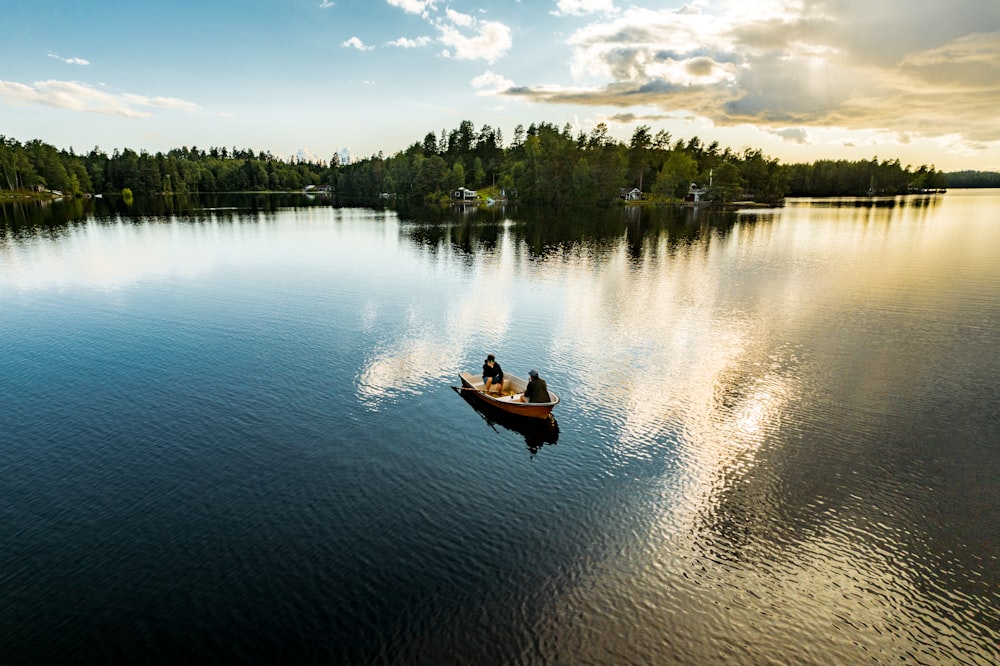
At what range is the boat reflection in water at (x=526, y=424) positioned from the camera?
30.0 metres

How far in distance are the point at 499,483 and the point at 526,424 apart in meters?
6.80

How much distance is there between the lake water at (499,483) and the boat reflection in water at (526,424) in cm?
22

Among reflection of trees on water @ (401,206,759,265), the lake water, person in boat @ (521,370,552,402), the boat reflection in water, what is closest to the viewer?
the lake water

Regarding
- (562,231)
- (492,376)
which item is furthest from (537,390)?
(562,231)

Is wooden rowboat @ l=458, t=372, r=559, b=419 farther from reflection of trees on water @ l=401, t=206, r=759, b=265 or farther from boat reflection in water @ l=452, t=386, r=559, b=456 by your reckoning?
reflection of trees on water @ l=401, t=206, r=759, b=265

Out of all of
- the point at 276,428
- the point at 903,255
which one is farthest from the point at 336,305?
the point at 903,255

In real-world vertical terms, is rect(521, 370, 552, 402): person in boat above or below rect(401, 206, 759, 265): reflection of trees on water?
below

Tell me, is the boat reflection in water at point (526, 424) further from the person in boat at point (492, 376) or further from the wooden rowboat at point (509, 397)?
the person in boat at point (492, 376)

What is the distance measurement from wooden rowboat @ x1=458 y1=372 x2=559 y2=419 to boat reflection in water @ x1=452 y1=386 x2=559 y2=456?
256 millimetres

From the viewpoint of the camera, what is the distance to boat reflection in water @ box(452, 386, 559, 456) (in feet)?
98.5

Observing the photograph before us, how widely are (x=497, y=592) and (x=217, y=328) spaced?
42.4m

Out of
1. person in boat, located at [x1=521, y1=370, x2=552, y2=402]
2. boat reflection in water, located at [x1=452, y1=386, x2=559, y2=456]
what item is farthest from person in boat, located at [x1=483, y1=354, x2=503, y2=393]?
person in boat, located at [x1=521, y1=370, x2=552, y2=402]

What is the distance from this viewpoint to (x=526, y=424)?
31922 mm

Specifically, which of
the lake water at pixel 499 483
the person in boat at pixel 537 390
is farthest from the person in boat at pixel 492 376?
the person in boat at pixel 537 390
